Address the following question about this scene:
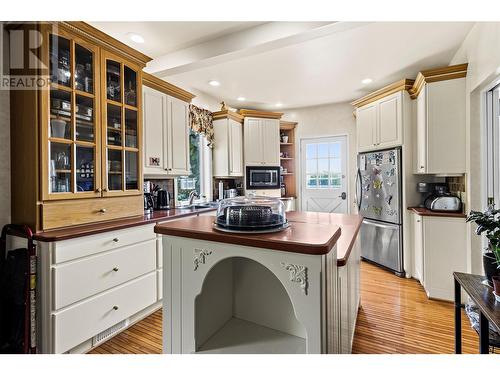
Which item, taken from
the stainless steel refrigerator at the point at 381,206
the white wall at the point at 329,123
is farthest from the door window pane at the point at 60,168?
the white wall at the point at 329,123

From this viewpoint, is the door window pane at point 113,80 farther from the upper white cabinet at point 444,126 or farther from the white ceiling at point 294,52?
the upper white cabinet at point 444,126

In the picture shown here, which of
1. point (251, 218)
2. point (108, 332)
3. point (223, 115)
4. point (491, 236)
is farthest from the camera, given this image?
point (223, 115)

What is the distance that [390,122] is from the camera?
3346mm

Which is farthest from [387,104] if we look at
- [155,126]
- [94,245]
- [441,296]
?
[94,245]

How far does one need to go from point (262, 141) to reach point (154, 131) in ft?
7.09

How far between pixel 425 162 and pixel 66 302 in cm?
349

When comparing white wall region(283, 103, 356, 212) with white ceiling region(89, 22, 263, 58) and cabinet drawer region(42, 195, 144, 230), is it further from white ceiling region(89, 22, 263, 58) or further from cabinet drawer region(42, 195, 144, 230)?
cabinet drawer region(42, 195, 144, 230)

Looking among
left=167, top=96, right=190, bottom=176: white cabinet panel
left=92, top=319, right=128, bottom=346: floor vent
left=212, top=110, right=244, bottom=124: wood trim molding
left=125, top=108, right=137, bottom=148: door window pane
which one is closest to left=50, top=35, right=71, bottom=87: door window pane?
left=125, top=108, right=137, bottom=148: door window pane

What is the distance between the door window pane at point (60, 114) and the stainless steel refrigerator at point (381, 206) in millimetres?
3437

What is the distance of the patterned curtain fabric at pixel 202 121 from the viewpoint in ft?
11.9

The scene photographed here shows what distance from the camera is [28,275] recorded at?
5.23 ft

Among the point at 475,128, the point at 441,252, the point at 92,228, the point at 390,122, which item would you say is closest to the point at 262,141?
the point at 390,122

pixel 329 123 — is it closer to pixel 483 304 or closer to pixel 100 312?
pixel 483 304

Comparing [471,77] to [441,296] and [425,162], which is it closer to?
[425,162]
